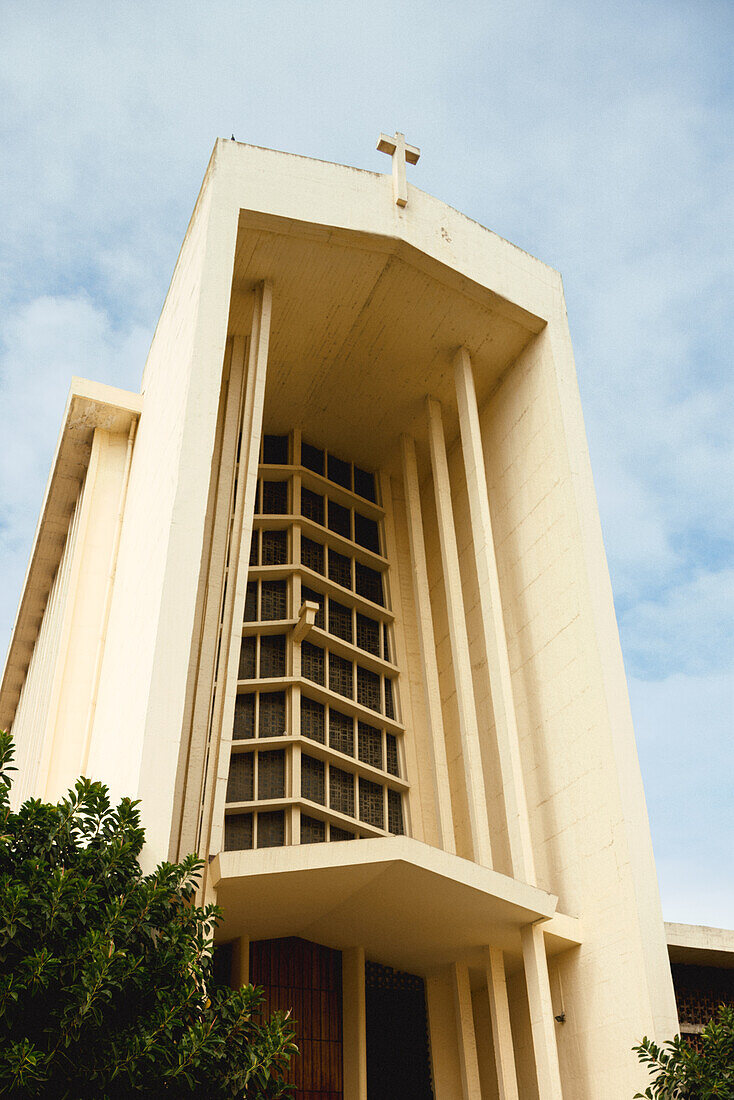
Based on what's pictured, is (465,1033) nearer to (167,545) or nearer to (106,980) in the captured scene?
(167,545)

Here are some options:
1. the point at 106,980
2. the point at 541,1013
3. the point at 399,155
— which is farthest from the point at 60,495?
the point at 106,980

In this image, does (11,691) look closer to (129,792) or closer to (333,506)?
(333,506)

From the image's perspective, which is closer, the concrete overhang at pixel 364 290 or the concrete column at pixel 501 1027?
the concrete column at pixel 501 1027

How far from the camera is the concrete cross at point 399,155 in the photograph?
1348cm

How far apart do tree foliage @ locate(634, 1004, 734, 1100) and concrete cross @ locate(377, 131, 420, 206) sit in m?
9.98

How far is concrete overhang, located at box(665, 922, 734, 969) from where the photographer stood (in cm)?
1291

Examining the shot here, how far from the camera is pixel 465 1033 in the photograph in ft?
37.1

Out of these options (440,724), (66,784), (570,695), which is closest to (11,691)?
(66,784)

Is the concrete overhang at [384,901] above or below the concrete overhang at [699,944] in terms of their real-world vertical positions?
below

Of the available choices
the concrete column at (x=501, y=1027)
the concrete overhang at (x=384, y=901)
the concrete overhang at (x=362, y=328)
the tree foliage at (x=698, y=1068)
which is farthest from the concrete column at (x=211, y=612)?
the tree foliage at (x=698, y=1068)

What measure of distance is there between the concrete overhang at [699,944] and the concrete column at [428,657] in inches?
115

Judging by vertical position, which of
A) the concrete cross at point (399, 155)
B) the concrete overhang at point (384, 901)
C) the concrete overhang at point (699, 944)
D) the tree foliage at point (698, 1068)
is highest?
the concrete cross at point (399, 155)

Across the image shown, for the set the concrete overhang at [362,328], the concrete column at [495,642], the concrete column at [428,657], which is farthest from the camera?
the concrete overhang at [362,328]

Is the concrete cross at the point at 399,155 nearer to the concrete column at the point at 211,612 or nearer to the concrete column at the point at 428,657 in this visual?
the concrete column at the point at 211,612
